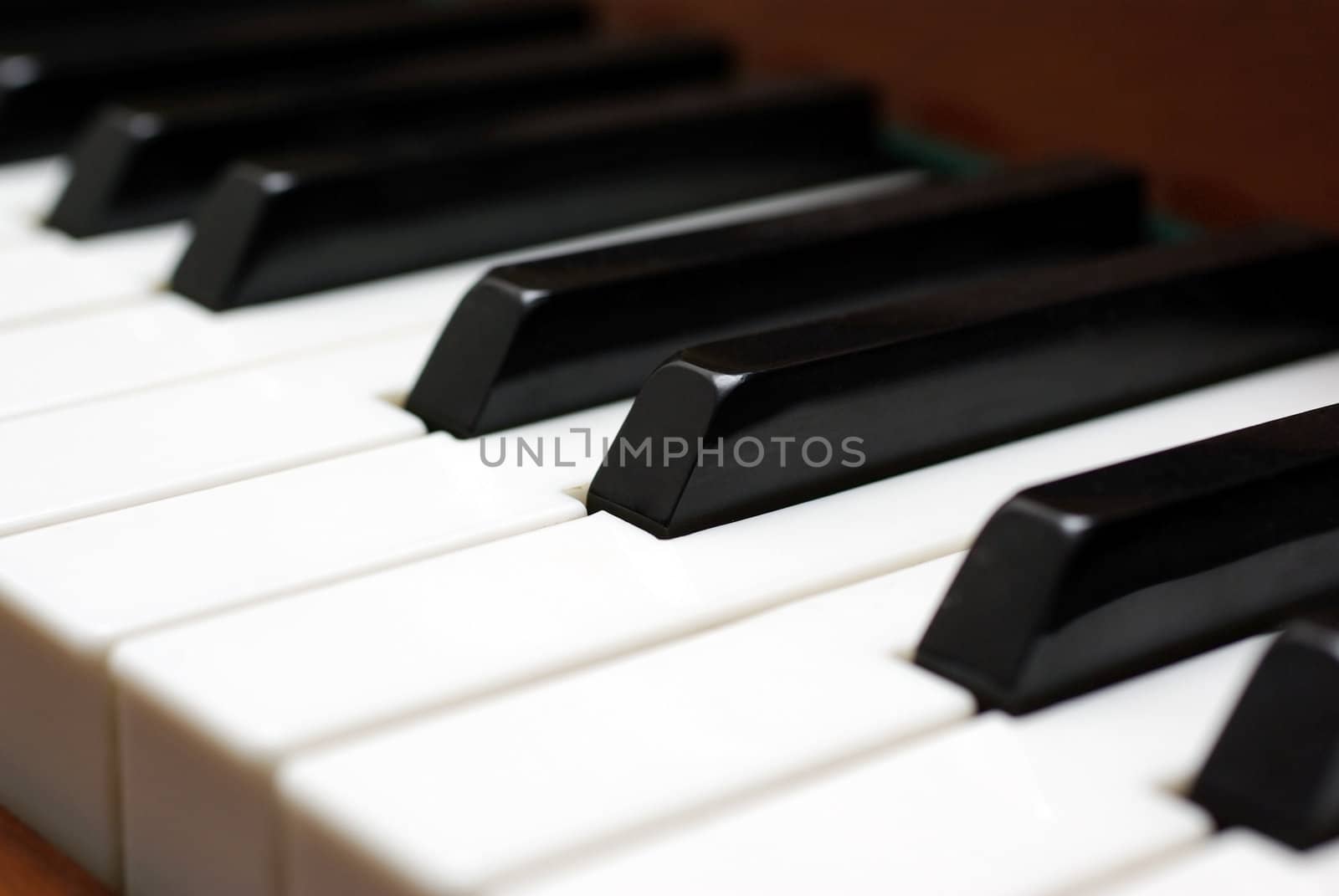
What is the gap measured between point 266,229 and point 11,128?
1.26 ft

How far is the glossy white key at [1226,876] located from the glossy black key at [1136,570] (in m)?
0.11

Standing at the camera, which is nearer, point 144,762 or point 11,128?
point 144,762

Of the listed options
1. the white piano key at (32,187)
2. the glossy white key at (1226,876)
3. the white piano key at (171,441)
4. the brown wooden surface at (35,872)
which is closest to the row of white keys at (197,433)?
the white piano key at (171,441)

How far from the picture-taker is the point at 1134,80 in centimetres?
128

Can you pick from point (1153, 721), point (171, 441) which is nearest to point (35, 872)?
point (171, 441)

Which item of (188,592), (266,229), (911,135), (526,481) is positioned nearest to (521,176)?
(266,229)

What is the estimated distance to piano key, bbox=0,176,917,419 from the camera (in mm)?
1045

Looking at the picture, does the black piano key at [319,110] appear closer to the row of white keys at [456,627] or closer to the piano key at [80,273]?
the piano key at [80,273]

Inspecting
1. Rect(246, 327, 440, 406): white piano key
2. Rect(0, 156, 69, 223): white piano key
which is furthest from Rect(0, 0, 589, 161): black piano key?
Rect(246, 327, 440, 406): white piano key

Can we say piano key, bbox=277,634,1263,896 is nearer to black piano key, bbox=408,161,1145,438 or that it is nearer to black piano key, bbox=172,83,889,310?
black piano key, bbox=408,161,1145,438

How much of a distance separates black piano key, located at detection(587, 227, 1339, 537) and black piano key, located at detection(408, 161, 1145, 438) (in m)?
0.12

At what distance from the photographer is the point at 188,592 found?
801 millimetres

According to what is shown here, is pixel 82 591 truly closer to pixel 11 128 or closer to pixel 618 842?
pixel 618 842

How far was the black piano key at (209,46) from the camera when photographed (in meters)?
1.49
